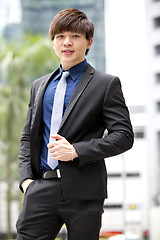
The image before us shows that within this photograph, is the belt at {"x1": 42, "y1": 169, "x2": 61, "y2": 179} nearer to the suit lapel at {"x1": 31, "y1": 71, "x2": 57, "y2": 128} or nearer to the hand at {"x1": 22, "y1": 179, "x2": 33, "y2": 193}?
the hand at {"x1": 22, "y1": 179, "x2": 33, "y2": 193}

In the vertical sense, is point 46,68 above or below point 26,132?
above

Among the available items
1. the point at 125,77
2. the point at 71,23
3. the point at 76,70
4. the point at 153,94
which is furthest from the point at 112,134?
the point at 153,94

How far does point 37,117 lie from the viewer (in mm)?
1728

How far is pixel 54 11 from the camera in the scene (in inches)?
1383

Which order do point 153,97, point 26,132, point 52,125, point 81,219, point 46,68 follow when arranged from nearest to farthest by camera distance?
point 81,219, point 52,125, point 26,132, point 46,68, point 153,97

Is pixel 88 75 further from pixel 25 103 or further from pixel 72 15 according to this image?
pixel 25 103

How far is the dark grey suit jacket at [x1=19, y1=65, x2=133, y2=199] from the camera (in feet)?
5.27

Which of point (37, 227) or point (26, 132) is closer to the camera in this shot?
point (37, 227)

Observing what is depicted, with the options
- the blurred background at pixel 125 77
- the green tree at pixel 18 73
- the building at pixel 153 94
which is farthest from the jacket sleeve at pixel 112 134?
the building at pixel 153 94

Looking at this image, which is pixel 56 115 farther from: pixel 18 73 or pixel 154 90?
pixel 154 90

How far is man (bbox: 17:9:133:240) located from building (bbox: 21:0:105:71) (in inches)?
1174

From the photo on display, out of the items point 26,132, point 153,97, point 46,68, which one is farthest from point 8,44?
point 153,97

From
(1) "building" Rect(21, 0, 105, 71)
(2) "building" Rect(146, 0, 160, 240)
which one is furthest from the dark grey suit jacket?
(2) "building" Rect(146, 0, 160, 240)

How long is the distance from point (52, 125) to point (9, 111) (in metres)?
13.7
